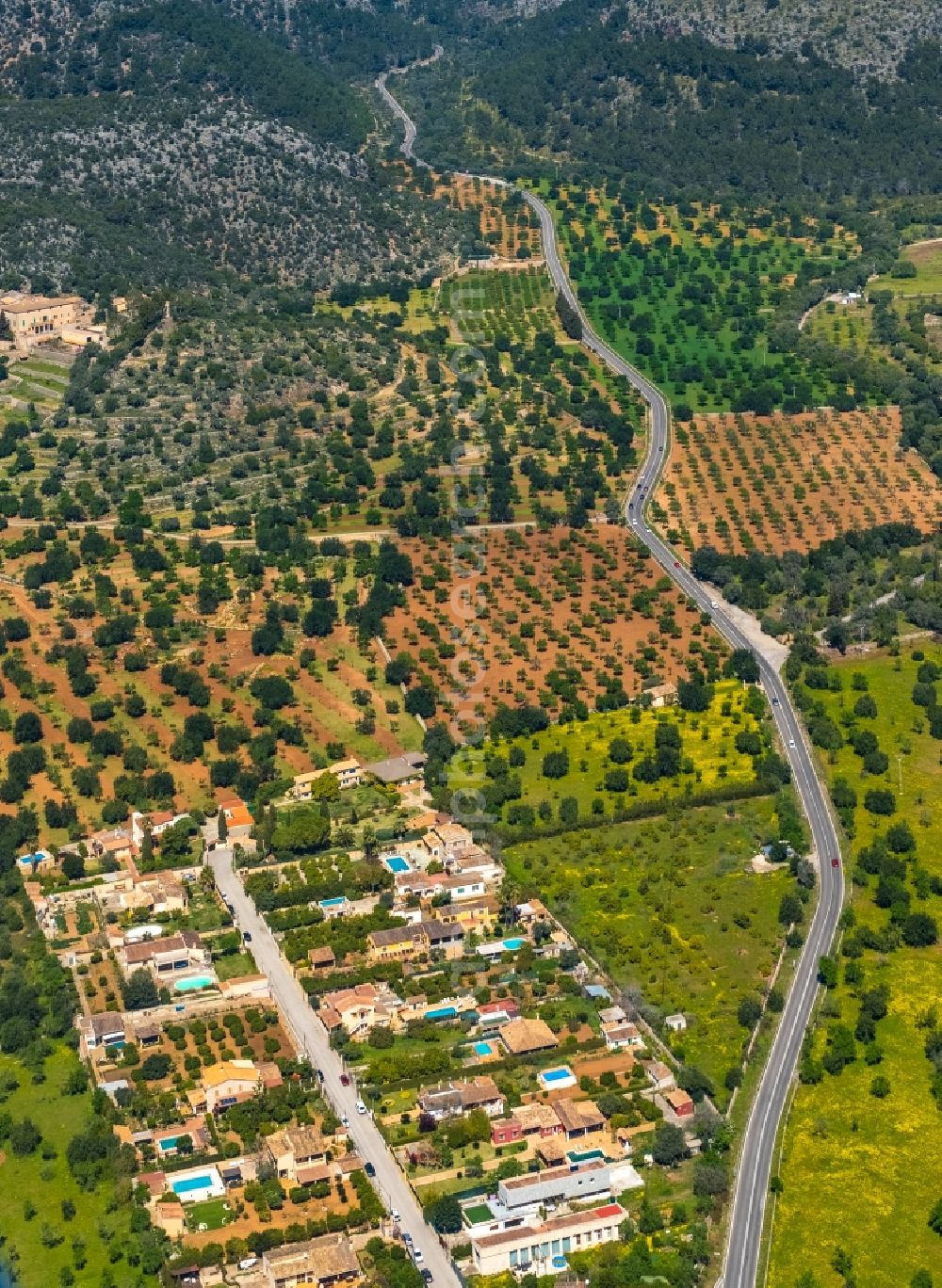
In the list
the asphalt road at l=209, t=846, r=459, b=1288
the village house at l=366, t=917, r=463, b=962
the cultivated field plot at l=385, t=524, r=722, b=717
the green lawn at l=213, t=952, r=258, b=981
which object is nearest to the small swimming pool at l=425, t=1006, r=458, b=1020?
the asphalt road at l=209, t=846, r=459, b=1288

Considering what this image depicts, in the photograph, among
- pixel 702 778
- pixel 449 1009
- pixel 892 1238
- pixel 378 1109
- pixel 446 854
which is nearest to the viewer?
pixel 892 1238

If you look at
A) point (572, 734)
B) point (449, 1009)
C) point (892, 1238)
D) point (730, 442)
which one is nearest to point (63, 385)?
point (730, 442)

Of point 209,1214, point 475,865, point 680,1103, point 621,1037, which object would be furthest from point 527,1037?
point 209,1214

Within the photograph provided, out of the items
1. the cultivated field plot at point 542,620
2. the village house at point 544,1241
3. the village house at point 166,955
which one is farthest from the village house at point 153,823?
the village house at point 544,1241

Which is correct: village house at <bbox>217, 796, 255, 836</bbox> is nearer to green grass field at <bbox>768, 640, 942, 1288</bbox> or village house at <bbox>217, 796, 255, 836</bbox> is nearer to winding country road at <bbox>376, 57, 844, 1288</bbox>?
winding country road at <bbox>376, 57, 844, 1288</bbox>

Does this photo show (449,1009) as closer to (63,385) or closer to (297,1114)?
(297,1114)

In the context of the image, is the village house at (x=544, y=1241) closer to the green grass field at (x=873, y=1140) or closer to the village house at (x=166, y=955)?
the green grass field at (x=873, y=1140)
